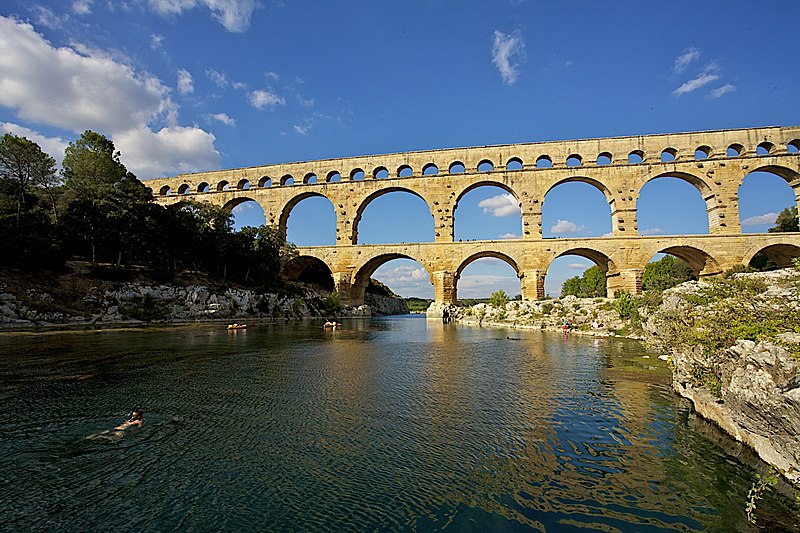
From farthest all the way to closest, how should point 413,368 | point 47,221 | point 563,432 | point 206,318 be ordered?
point 206,318, point 47,221, point 413,368, point 563,432

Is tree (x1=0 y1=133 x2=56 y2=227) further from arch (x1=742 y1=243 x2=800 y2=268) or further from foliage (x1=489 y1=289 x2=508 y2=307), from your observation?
arch (x1=742 y1=243 x2=800 y2=268)

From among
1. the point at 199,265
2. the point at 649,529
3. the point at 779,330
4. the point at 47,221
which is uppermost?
the point at 47,221

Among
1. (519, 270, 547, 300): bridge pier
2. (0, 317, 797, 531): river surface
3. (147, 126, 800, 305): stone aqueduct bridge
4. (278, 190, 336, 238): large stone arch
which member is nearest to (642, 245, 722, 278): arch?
(147, 126, 800, 305): stone aqueduct bridge

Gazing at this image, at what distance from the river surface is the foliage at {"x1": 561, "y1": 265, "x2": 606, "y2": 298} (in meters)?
50.1

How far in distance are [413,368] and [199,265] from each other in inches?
1211

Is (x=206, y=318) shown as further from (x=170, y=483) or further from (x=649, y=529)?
(x=649, y=529)

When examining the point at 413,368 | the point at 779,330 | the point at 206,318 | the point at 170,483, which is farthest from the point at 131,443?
the point at 206,318

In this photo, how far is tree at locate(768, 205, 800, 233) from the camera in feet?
130

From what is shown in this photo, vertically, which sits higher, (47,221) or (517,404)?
(47,221)

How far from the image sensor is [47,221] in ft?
90.0

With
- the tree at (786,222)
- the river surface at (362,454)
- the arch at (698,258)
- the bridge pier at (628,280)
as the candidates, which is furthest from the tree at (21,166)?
the tree at (786,222)

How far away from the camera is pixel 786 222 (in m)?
40.8

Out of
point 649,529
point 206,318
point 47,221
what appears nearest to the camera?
point 649,529

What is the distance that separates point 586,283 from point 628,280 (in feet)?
114
